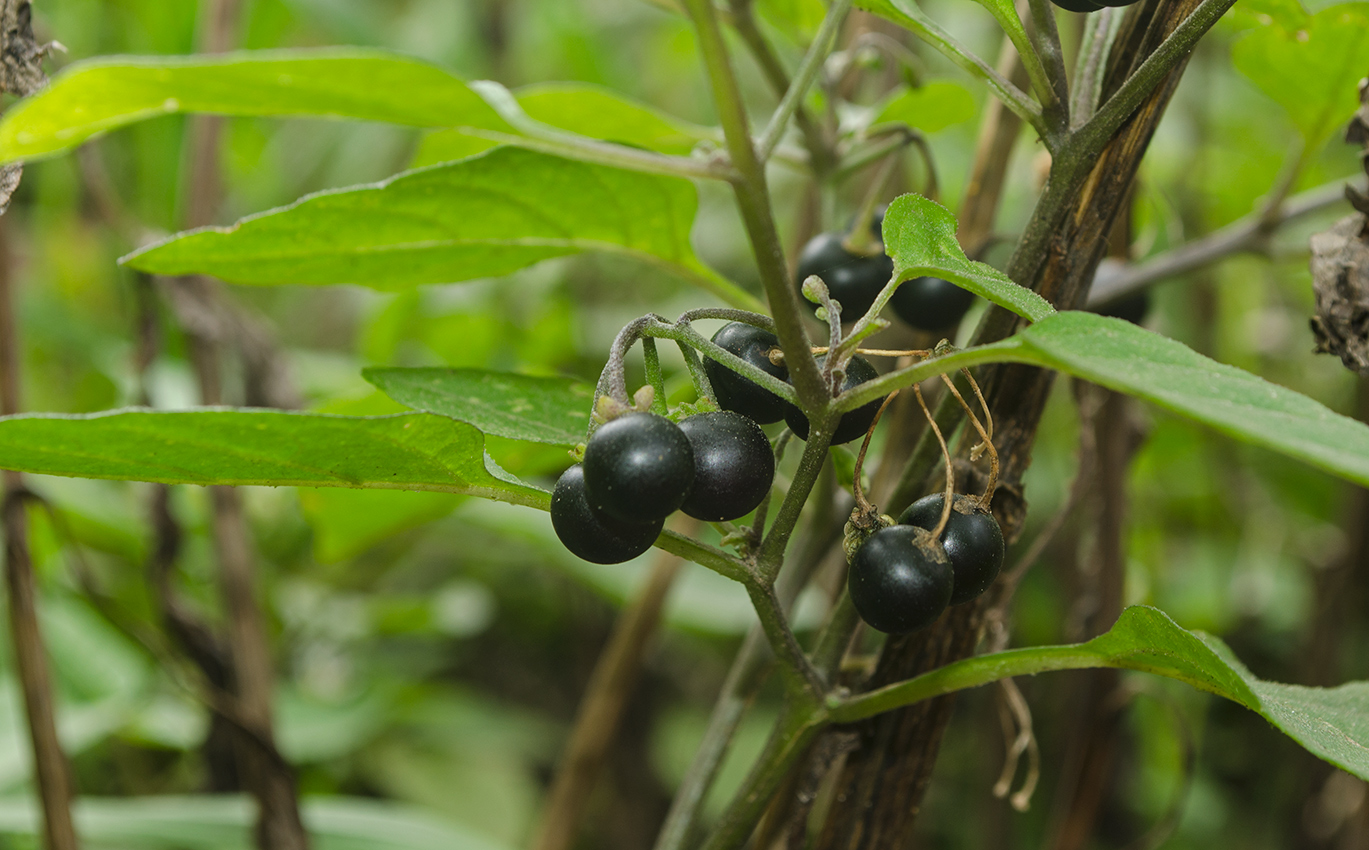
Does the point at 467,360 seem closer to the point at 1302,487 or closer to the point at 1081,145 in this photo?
the point at 1081,145

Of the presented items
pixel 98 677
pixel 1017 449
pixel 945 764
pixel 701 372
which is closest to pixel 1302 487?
pixel 945 764

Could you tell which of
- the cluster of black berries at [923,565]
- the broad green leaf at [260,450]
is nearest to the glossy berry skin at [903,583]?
the cluster of black berries at [923,565]

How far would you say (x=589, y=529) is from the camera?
342 millimetres

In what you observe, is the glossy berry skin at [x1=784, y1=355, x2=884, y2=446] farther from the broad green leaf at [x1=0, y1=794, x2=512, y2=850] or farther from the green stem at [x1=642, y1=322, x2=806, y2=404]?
Result: the broad green leaf at [x1=0, y1=794, x2=512, y2=850]

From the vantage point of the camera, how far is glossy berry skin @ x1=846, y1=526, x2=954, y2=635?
351 mm

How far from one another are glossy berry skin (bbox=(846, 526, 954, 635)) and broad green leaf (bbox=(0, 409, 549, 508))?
121 millimetres

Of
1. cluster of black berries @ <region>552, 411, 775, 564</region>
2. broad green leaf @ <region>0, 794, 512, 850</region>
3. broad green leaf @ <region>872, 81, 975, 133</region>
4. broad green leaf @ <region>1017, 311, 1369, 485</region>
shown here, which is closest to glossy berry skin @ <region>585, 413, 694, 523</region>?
cluster of black berries @ <region>552, 411, 775, 564</region>

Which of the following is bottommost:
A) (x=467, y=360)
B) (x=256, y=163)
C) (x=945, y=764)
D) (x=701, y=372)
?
(x=701, y=372)

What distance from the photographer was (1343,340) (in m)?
0.42

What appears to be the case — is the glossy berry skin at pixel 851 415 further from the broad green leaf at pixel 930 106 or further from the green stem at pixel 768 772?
the broad green leaf at pixel 930 106

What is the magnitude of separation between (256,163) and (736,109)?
1331 mm

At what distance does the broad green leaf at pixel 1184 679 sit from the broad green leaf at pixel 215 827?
629 millimetres

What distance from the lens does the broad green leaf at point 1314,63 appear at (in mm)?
537

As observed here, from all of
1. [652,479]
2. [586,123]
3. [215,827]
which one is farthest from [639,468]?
[215,827]
